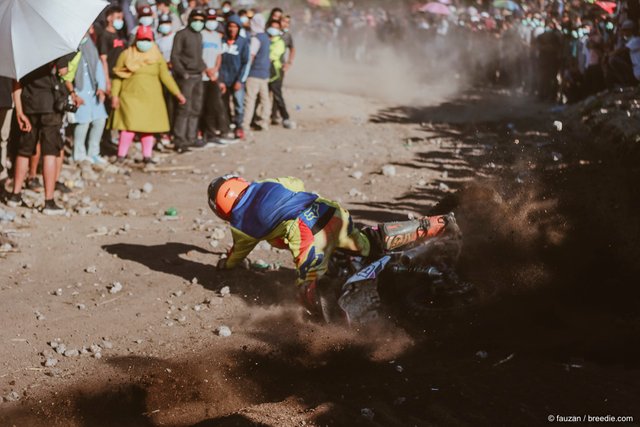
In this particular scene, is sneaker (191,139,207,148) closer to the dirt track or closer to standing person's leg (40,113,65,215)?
the dirt track

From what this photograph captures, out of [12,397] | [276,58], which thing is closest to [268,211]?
[12,397]

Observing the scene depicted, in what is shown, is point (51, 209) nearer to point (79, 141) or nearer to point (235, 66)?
point (79, 141)

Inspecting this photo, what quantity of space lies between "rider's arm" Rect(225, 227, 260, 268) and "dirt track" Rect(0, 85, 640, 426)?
1.63 ft

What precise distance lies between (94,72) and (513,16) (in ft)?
52.3

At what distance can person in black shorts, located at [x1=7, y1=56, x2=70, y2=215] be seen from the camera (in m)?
11.0

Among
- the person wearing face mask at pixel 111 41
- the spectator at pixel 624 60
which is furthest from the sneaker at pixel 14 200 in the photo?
the spectator at pixel 624 60

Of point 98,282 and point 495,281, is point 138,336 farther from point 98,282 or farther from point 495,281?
point 495,281

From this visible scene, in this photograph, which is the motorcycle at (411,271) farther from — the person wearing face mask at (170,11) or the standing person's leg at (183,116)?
the person wearing face mask at (170,11)

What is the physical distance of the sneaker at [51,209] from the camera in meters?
11.5

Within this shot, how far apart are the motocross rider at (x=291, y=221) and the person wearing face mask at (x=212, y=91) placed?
26.4ft

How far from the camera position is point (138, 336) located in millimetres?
8070

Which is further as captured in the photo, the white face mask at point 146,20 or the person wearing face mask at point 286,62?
the person wearing face mask at point 286,62

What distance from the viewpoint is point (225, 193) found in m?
7.89

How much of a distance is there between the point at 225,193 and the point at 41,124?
430cm
